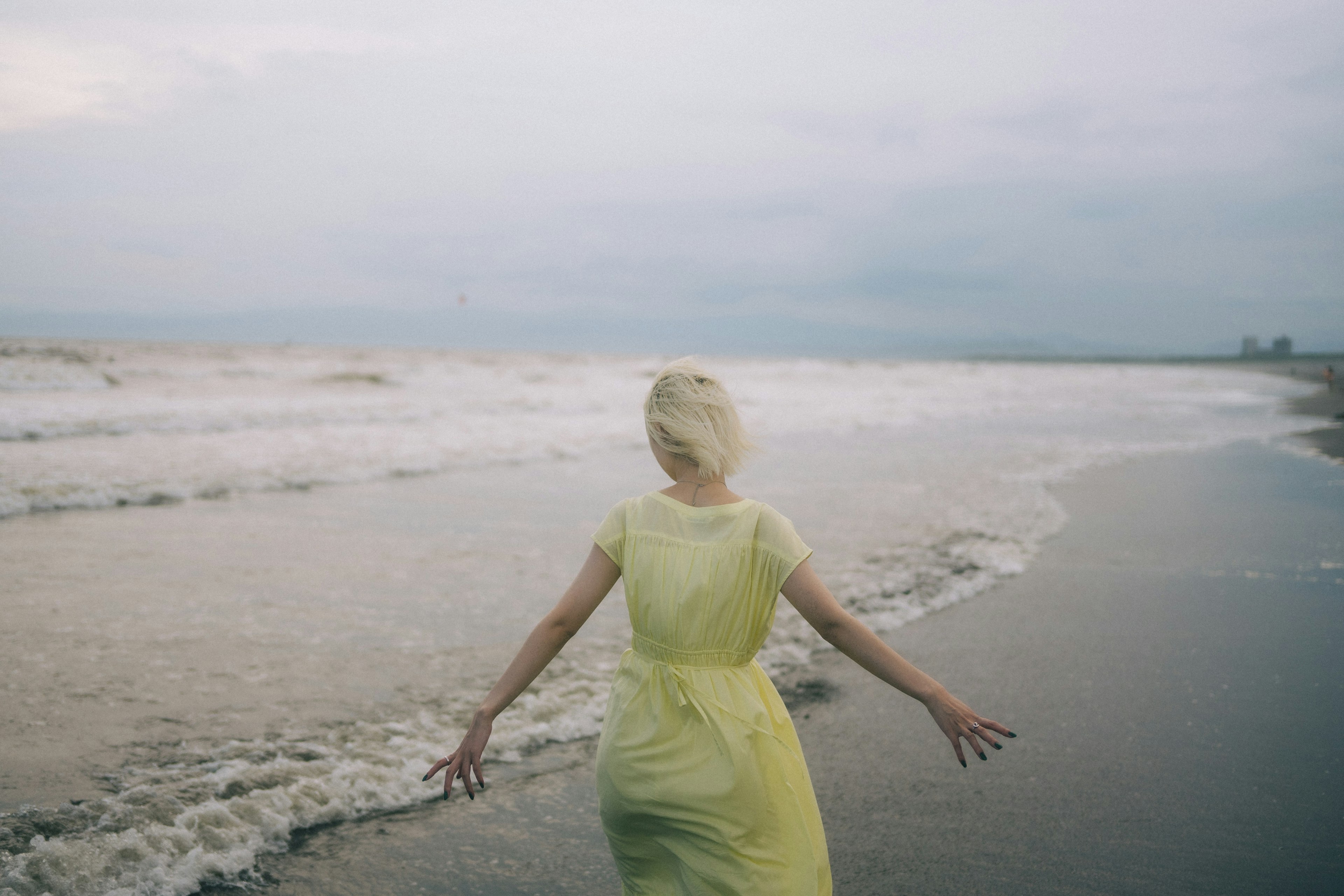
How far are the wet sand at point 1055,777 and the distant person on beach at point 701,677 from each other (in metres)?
0.98

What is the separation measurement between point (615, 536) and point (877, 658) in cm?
74

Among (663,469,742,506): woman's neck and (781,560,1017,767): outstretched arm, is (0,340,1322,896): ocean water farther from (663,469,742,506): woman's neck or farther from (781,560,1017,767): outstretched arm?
(781,560,1017,767): outstretched arm

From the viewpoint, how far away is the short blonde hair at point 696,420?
207 centimetres

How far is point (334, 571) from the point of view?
21.9 feet

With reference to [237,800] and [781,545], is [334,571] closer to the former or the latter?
[237,800]

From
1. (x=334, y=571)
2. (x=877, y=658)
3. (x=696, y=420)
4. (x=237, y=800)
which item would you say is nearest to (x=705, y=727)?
(x=877, y=658)

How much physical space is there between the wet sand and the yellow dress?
0.97 metres

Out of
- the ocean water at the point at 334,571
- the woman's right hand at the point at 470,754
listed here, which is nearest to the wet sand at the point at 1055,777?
the ocean water at the point at 334,571

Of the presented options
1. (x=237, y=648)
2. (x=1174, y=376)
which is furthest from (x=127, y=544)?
(x=1174, y=376)

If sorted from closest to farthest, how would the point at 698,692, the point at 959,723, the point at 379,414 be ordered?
1. the point at 959,723
2. the point at 698,692
3. the point at 379,414

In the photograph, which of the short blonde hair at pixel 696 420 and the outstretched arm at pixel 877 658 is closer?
the outstretched arm at pixel 877 658

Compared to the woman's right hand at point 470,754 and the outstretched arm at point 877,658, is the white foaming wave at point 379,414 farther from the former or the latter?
the woman's right hand at point 470,754

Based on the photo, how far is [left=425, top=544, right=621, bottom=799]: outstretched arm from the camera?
212 centimetres

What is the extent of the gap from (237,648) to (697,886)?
3.89 m
